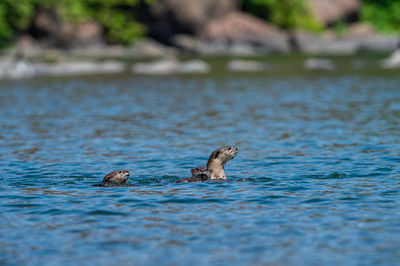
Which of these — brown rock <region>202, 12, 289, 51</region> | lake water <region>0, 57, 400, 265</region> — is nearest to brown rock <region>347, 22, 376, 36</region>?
brown rock <region>202, 12, 289, 51</region>

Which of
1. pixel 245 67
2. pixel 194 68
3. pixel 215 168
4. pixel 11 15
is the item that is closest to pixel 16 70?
pixel 194 68

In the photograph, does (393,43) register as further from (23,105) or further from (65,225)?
(65,225)

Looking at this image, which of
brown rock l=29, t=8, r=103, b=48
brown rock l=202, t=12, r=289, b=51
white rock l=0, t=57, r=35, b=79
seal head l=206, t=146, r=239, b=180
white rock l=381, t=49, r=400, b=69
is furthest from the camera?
brown rock l=202, t=12, r=289, b=51

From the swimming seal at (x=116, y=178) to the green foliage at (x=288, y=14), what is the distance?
200ft

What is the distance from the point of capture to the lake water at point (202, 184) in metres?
10.2

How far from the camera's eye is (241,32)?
70188 mm

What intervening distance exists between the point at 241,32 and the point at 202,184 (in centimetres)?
5675

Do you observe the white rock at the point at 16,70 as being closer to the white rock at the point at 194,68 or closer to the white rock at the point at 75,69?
the white rock at the point at 75,69

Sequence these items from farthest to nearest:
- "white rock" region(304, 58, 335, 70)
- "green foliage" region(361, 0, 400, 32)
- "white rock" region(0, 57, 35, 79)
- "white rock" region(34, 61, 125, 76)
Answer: "green foliage" region(361, 0, 400, 32) → "white rock" region(304, 58, 335, 70) → "white rock" region(34, 61, 125, 76) → "white rock" region(0, 57, 35, 79)

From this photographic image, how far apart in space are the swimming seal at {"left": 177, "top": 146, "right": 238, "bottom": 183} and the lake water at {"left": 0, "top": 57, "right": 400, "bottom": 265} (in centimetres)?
22

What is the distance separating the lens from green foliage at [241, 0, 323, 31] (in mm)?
73625

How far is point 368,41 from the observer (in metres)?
69.9

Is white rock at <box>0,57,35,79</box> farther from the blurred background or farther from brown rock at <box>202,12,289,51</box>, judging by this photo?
brown rock at <box>202,12,289,51</box>

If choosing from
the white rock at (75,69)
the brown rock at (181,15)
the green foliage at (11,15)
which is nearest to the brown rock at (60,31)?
the green foliage at (11,15)
